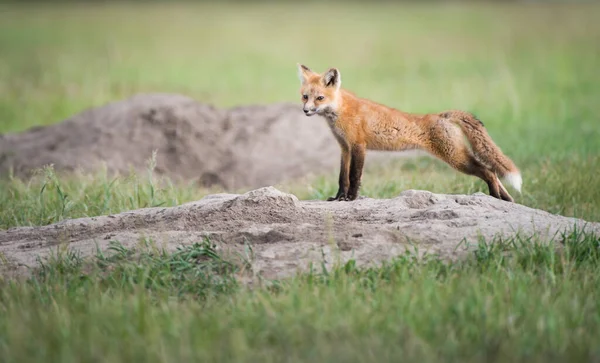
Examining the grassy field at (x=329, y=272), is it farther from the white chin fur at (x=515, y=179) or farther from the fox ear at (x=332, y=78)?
the fox ear at (x=332, y=78)

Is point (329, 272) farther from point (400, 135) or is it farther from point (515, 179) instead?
point (515, 179)

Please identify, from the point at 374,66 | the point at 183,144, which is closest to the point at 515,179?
the point at 183,144

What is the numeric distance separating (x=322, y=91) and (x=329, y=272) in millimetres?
2243

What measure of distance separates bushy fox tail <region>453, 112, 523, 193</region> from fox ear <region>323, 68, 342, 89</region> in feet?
3.50

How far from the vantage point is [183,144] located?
1020 centimetres

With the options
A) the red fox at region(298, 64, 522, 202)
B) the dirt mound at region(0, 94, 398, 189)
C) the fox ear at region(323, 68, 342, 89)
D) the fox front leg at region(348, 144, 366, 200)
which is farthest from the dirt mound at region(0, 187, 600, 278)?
the dirt mound at region(0, 94, 398, 189)

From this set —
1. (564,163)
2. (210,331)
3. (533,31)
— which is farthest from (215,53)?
(210,331)

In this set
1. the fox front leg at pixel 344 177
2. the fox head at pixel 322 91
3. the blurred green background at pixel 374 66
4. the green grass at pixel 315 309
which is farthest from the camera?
the blurred green background at pixel 374 66

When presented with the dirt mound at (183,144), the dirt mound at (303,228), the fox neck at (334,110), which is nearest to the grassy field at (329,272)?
the dirt mound at (303,228)

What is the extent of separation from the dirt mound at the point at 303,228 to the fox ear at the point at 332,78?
3.86 feet

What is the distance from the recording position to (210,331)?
13.4 feet

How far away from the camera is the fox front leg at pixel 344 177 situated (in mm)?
6914

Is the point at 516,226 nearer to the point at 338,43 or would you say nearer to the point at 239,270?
the point at 239,270

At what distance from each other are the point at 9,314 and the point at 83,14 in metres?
26.0
